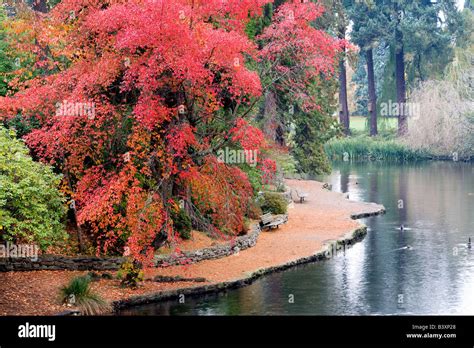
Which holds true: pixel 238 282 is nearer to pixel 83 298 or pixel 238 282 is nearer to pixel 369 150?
pixel 83 298

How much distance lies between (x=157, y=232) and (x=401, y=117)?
169 ft

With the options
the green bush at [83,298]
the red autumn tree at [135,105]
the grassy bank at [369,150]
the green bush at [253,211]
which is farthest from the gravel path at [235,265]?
the grassy bank at [369,150]

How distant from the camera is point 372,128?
2995 inches

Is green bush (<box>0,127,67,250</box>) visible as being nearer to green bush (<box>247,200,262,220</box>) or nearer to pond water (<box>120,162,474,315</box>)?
pond water (<box>120,162,474,315</box>)

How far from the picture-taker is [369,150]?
69.3 meters

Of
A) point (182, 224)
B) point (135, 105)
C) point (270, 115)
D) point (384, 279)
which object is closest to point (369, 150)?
point (270, 115)

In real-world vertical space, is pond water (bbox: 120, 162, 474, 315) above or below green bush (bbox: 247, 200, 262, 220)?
below

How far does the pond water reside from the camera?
21438mm

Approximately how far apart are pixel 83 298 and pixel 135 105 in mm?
6902

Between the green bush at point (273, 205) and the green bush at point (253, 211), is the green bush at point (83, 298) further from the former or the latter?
the green bush at point (273, 205)

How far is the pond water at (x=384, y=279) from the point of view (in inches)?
844

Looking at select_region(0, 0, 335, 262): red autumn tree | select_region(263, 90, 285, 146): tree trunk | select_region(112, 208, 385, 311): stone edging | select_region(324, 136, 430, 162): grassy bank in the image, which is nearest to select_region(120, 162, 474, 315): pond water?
select_region(112, 208, 385, 311): stone edging

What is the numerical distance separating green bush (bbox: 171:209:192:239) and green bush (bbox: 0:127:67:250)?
422 cm
